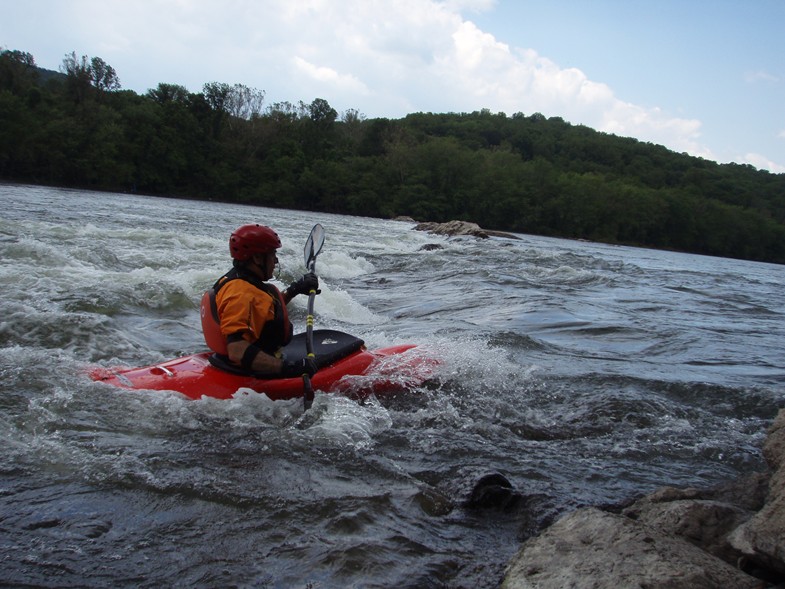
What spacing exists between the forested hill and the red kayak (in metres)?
52.3

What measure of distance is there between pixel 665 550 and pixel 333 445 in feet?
6.63

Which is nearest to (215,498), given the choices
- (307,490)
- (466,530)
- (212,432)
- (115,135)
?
(307,490)

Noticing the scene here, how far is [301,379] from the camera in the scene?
435 centimetres

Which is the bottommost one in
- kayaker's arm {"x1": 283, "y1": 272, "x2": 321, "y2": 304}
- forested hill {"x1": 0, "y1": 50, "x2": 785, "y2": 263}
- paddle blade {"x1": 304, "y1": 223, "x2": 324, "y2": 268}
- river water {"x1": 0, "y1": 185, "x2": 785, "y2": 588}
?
river water {"x1": 0, "y1": 185, "x2": 785, "y2": 588}

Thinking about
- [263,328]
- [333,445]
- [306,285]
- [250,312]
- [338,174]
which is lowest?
[333,445]

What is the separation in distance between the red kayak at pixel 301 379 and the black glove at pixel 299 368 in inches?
1.7

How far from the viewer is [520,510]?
3.10 m

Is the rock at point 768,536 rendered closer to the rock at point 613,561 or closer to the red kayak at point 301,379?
the rock at point 613,561

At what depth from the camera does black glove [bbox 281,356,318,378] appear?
14.0ft

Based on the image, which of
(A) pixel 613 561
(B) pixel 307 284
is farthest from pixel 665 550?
(B) pixel 307 284

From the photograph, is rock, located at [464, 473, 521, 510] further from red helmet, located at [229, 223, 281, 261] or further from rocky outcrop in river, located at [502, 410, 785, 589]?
red helmet, located at [229, 223, 281, 261]

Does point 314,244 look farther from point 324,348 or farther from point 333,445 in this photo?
point 333,445

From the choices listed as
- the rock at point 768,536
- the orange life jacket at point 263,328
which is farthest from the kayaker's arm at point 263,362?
the rock at point 768,536

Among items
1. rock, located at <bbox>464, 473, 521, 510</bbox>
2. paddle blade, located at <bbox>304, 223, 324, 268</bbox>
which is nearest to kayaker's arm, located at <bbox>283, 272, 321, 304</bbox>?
paddle blade, located at <bbox>304, 223, 324, 268</bbox>
